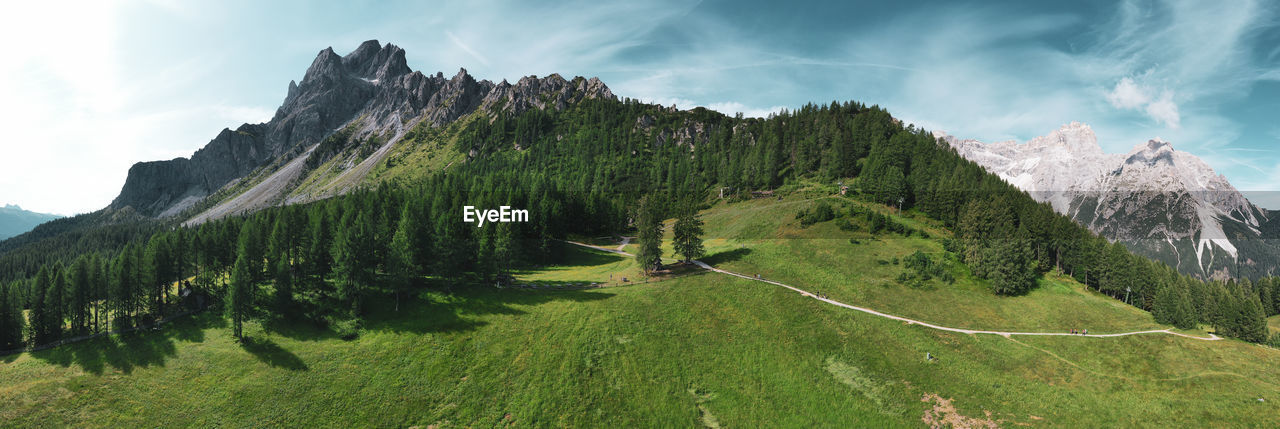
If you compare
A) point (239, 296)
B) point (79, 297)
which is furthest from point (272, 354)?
point (79, 297)

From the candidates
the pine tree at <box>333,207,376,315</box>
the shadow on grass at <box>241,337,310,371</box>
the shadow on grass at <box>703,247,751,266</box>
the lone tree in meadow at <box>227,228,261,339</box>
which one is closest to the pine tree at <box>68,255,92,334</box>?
the lone tree in meadow at <box>227,228,261,339</box>

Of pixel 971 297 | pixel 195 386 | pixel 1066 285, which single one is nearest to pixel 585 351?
pixel 195 386

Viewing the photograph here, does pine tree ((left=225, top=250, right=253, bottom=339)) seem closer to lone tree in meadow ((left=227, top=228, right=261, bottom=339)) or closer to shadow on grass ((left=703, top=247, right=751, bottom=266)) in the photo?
lone tree in meadow ((left=227, top=228, right=261, bottom=339))

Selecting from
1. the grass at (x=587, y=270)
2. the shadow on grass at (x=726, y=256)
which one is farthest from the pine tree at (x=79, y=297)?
the shadow on grass at (x=726, y=256)

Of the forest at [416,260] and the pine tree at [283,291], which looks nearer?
the forest at [416,260]

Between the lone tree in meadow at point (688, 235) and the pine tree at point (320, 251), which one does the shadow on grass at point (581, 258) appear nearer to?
the lone tree in meadow at point (688, 235)

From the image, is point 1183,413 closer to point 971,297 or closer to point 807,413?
point 971,297

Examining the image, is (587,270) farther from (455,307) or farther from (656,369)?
(656,369)

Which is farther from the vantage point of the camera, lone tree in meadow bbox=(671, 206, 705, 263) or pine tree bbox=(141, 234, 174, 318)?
lone tree in meadow bbox=(671, 206, 705, 263)
